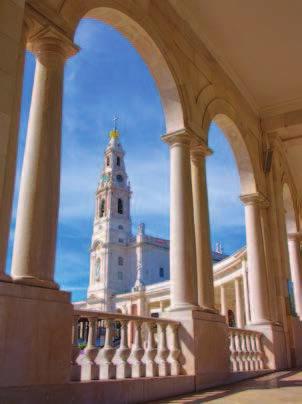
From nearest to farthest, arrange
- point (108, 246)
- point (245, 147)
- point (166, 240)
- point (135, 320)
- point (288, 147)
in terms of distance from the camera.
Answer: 1. point (135, 320)
2. point (245, 147)
3. point (288, 147)
4. point (108, 246)
5. point (166, 240)

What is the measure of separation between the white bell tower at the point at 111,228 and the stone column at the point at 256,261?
344 ft

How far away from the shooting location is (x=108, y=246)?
128m

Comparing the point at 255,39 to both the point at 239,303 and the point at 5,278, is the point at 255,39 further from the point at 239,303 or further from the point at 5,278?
the point at 239,303

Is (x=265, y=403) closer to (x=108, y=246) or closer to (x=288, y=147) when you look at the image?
(x=288, y=147)

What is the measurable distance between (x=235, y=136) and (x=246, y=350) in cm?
968

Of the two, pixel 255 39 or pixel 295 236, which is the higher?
pixel 255 39

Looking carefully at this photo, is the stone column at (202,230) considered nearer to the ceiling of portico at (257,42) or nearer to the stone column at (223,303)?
the ceiling of portico at (257,42)

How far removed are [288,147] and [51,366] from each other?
22428 millimetres

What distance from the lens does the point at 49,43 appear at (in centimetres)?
1044

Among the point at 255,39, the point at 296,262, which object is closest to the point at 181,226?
the point at 255,39

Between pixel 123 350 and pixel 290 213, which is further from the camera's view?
pixel 290 213

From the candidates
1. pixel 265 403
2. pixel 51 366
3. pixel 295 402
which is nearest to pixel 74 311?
pixel 51 366

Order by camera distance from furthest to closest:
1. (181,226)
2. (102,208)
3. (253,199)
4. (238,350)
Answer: (102,208) < (253,199) < (238,350) < (181,226)

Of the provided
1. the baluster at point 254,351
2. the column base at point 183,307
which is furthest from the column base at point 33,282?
the baluster at point 254,351
